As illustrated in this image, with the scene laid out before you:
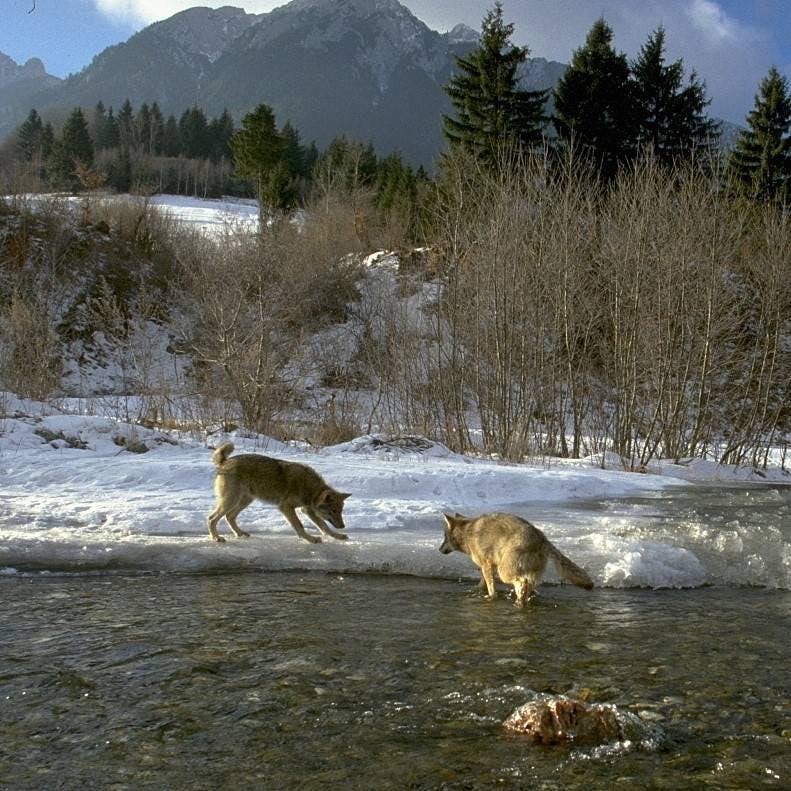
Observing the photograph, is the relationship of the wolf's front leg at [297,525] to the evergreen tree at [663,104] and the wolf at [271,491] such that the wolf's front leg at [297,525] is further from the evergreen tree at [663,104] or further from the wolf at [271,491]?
the evergreen tree at [663,104]

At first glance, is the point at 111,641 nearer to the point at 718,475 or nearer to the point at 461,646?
the point at 461,646

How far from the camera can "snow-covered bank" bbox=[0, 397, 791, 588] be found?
8.23 metres

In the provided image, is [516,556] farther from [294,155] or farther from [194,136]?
[194,136]

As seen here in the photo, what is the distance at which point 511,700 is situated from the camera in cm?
460

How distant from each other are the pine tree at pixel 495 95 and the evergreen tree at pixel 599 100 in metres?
1.40

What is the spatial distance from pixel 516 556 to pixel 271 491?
3544 millimetres

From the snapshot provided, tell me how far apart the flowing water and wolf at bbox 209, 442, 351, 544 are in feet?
5.14

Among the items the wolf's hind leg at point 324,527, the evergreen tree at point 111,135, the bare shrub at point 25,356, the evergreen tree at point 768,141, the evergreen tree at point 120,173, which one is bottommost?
the wolf's hind leg at point 324,527

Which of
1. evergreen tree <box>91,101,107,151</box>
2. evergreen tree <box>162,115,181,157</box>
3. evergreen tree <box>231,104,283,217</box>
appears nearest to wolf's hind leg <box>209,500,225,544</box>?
evergreen tree <box>231,104,283,217</box>

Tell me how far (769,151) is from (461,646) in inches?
1637

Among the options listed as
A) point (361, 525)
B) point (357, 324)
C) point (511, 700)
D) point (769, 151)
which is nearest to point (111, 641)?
point (511, 700)

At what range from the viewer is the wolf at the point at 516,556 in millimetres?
6941

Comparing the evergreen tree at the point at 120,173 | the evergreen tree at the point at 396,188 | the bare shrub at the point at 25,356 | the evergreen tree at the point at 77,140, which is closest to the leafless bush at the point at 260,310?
the bare shrub at the point at 25,356

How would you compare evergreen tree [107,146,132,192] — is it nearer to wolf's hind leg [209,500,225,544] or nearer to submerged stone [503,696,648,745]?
wolf's hind leg [209,500,225,544]
